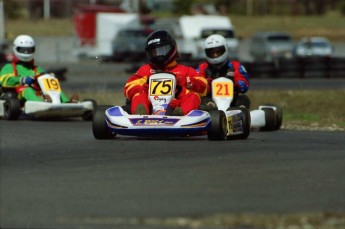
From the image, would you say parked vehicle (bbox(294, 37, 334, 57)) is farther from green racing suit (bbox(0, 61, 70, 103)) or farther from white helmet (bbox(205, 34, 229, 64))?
white helmet (bbox(205, 34, 229, 64))

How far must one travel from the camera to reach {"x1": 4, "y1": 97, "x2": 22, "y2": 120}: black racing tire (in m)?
17.0

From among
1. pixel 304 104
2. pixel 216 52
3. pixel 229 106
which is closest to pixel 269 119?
pixel 229 106

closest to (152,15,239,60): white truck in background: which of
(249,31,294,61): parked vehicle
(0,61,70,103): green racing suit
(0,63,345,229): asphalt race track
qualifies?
(249,31,294,61): parked vehicle

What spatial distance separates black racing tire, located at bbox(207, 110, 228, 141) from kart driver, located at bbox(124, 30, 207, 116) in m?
0.45

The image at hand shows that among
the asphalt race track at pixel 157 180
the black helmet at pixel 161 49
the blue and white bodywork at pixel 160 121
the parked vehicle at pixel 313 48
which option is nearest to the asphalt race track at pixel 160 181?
the asphalt race track at pixel 157 180

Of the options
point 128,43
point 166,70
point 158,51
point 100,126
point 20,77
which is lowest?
point 128,43

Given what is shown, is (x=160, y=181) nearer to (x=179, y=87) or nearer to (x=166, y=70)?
(x=179, y=87)

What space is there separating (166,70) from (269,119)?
8.72 feet

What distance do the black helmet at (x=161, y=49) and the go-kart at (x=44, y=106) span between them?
13.8 ft

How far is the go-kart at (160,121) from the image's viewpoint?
11.9 meters

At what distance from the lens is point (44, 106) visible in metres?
16.9

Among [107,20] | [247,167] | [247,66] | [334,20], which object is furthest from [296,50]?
[247,167]

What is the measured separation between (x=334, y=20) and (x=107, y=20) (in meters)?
24.7

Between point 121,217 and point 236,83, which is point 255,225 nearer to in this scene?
point 121,217
